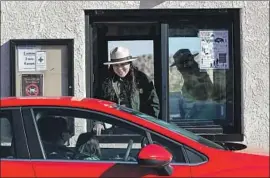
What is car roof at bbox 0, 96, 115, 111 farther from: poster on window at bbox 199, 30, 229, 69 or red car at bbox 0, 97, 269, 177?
poster on window at bbox 199, 30, 229, 69

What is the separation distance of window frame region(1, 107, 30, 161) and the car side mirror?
825 mm

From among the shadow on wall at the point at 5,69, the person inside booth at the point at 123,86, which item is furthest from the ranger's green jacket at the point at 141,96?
the shadow on wall at the point at 5,69

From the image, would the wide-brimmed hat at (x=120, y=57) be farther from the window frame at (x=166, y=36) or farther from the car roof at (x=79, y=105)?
the car roof at (x=79, y=105)

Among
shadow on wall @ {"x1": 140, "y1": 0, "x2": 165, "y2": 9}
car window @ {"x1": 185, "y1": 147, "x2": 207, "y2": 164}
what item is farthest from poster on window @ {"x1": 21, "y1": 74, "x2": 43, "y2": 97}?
car window @ {"x1": 185, "y1": 147, "x2": 207, "y2": 164}

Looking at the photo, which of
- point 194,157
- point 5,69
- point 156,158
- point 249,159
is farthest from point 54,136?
point 5,69

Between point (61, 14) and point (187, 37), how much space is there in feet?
5.90

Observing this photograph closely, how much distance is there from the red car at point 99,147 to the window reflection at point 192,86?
3966 millimetres

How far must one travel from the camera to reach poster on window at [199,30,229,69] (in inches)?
321

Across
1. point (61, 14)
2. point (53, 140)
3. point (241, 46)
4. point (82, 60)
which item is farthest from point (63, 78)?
point (53, 140)

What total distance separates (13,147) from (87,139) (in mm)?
547

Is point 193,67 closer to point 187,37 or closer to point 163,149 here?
point 187,37

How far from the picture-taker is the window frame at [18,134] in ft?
13.4

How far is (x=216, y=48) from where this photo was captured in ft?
26.8

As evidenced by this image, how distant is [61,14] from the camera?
8.03 meters
